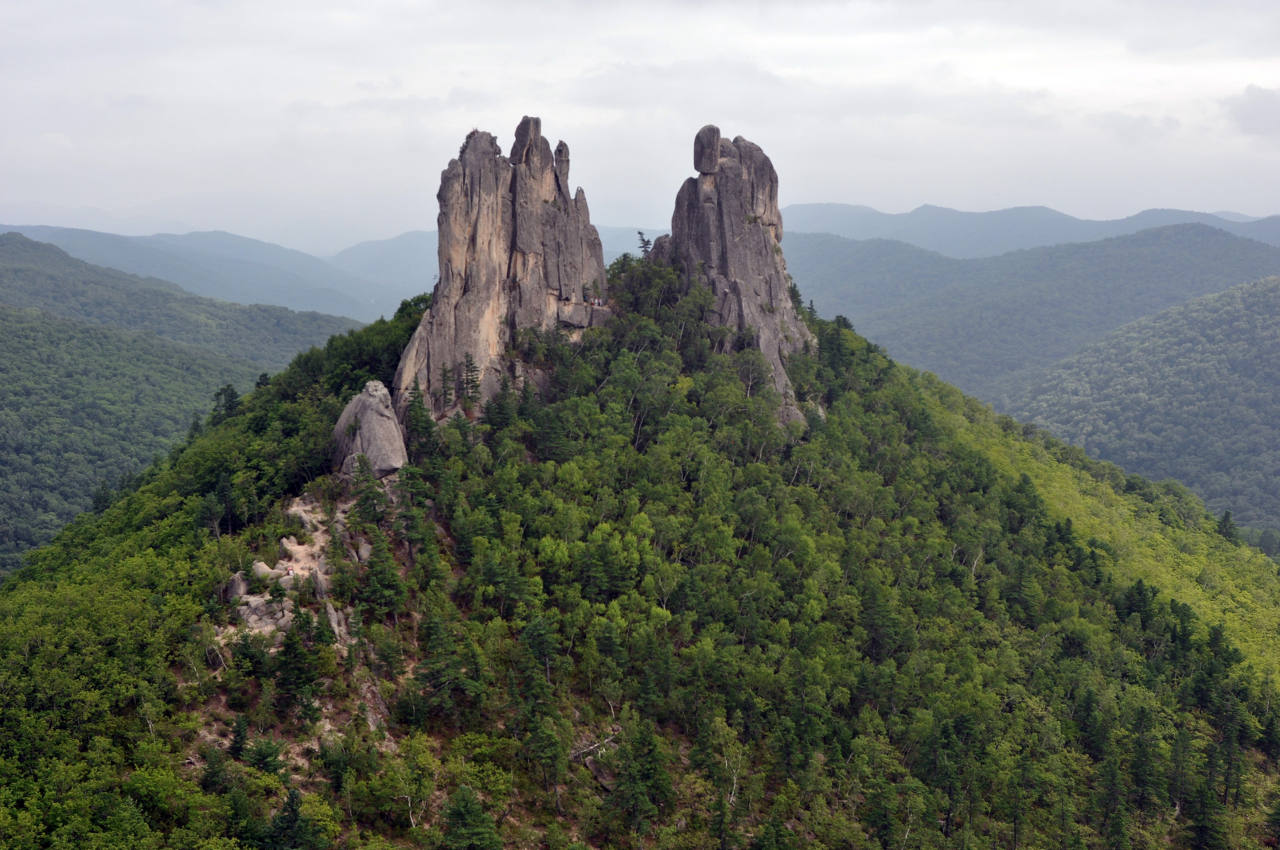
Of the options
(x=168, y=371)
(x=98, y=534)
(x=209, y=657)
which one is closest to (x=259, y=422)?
(x=98, y=534)

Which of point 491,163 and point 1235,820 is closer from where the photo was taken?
point 1235,820

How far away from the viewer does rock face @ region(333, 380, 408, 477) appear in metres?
51.9

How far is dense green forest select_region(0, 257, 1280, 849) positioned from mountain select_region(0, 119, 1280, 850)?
0.23 meters

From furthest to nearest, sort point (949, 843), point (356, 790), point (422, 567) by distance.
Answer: point (422, 567) < point (949, 843) < point (356, 790)

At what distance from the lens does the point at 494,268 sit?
6344cm

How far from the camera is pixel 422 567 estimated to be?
1870 inches

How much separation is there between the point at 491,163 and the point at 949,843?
52.6 m

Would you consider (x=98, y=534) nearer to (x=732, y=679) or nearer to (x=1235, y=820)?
(x=732, y=679)

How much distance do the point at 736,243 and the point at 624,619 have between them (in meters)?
39.5

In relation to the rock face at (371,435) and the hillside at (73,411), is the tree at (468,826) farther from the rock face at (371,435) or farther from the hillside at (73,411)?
the hillside at (73,411)

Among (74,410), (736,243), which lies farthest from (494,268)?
(74,410)

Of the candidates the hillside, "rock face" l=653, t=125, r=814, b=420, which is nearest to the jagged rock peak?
"rock face" l=653, t=125, r=814, b=420

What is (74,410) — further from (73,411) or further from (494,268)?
(494,268)

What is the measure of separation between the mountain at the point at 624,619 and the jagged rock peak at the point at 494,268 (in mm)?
381
